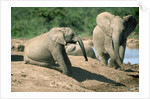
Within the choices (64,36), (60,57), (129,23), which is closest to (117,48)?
(129,23)

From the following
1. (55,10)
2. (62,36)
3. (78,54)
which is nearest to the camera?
(62,36)

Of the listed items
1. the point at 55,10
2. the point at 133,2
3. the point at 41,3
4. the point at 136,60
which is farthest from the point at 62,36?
the point at 55,10

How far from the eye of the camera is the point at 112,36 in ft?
38.0

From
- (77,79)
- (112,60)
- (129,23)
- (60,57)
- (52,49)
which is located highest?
(129,23)

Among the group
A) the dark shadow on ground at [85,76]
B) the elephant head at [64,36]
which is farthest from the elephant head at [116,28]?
the elephant head at [64,36]

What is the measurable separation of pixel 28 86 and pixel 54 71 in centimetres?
175

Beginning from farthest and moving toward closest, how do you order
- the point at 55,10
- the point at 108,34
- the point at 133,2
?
the point at 55,10
the point at 108,34
the point at 133,2

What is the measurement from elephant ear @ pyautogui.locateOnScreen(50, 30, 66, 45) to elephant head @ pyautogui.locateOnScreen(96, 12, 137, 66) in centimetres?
255

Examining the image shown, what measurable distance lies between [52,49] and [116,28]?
117 inches

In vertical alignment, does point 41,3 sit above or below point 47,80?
above

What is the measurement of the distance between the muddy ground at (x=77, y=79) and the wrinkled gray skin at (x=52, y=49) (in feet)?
0.76

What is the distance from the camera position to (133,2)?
10430 millimetres

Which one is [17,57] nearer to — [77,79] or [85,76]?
[85,76]

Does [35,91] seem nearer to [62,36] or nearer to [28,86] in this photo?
[28,86]
